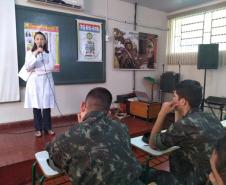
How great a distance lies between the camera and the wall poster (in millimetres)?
4386

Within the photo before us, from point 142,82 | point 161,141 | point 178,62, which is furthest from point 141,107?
point 161,141

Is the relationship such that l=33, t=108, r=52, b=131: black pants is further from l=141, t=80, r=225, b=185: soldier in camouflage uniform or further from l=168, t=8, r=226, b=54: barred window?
l=168, t=8, r=226, b=54: barred window

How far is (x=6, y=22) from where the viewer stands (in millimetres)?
3045

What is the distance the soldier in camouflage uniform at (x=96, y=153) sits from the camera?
0.90 metres

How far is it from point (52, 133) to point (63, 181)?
0.98m

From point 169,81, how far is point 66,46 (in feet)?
7.97

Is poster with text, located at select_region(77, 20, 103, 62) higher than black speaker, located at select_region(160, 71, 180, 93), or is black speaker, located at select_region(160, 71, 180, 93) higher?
poster with text, located at select_region(77, 20, 103, 62)

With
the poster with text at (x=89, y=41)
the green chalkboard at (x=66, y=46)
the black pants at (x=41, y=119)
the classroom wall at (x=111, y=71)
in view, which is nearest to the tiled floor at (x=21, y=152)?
the black pants at (x=41, y=119)

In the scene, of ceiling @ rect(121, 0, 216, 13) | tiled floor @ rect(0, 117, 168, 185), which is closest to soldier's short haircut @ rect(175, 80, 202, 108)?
tiled floor @ rect(0, 117, 168, 185)

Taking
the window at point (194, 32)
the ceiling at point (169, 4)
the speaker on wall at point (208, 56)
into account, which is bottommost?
the speaker on wall at point (208, 56)

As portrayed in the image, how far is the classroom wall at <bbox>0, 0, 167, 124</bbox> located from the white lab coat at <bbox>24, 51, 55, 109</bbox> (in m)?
0.63

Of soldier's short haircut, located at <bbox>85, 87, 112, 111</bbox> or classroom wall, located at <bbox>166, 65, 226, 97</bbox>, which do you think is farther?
classroom wall, located at <bbox>166, 65, 226, 97</bbox>

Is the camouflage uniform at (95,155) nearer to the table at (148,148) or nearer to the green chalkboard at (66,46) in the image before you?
the table at (148,148)

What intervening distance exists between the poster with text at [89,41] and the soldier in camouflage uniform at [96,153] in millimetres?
3032
